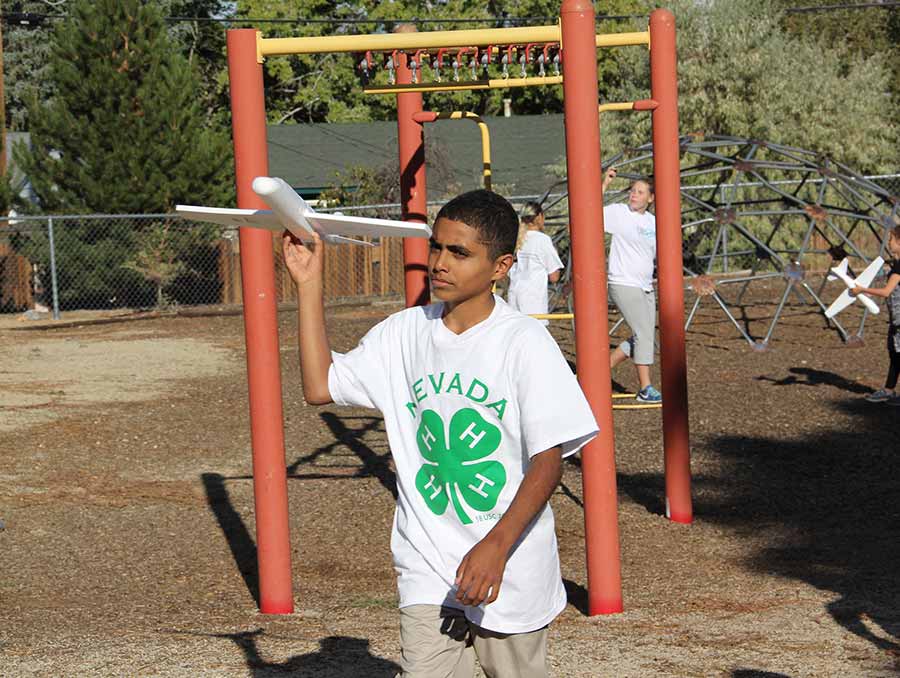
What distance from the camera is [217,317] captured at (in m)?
22.3

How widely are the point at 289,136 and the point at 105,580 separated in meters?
32.4

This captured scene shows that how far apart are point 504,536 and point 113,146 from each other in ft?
73.0

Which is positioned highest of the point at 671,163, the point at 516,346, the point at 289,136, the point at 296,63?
the point at 296,63

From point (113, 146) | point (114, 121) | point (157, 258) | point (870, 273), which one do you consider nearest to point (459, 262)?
point (870, 273)

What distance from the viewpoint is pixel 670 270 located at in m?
7.34

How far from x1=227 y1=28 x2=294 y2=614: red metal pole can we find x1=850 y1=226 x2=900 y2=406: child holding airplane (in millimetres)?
6652

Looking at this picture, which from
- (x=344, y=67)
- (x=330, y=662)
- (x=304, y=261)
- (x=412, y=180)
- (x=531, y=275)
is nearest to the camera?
(x=304, y=261)

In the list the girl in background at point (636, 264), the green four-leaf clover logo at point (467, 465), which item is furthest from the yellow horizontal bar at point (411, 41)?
the girl in background at point (636, 264)

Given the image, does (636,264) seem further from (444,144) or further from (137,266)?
(444,144)

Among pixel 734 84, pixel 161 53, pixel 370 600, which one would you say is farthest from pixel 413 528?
pixel 734 84

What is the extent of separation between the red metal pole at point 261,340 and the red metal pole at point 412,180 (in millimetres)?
1132

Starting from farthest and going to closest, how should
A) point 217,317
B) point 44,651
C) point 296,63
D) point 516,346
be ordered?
point 296,63
point 217,317
point 44,651
point 516,346

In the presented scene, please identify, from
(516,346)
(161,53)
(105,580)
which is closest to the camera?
(516,346)

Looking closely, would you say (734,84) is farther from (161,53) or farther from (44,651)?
(44,651)
